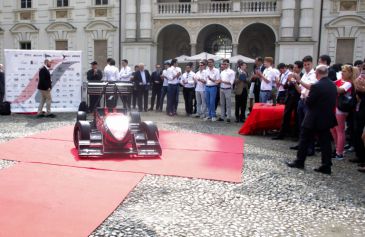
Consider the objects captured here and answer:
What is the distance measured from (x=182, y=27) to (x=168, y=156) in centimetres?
1939

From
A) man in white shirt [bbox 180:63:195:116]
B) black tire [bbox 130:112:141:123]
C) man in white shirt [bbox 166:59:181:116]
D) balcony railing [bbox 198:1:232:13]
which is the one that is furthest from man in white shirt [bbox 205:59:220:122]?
balcony railing [bbox 198:1:232:13]

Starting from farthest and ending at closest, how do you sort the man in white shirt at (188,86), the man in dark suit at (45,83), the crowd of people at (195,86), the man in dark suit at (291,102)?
1. the man in white shirt at (188,86)
2. the man in dark suit at (45,83)
3. the crowd of people at (195,86)
4. the man in dark suit at (291,102)

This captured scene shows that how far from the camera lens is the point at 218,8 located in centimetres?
2380

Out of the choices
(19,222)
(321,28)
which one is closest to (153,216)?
(19,222)

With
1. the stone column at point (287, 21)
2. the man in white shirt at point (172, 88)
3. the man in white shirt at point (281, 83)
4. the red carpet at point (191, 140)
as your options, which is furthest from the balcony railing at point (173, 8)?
the red carpet at point (191, 140)

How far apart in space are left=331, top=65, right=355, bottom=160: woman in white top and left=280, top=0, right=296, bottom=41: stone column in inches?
604

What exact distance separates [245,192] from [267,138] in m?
4.59

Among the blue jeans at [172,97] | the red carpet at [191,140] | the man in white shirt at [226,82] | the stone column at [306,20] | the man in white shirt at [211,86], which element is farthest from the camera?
the stone column at [306,20]

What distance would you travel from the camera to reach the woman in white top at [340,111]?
23.8 feet

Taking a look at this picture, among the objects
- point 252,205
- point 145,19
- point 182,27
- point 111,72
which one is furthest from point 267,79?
point 182,27

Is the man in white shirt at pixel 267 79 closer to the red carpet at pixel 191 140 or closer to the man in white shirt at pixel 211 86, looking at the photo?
the man in white shirt at pixel 211 86

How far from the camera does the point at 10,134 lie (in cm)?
914

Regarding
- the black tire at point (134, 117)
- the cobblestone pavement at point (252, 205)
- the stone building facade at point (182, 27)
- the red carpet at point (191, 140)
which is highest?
the stone building facade at point (182, 27)

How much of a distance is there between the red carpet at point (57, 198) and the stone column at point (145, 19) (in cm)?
1907
